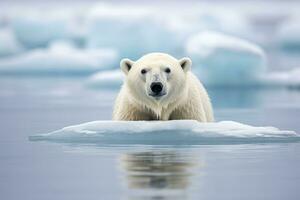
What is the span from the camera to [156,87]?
8883 mm

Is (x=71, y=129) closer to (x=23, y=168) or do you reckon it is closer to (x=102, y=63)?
(x=23, y=168)

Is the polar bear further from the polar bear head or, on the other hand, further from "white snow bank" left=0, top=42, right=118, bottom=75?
"white snow bank" left=0, top=42, right=118, bottom=75

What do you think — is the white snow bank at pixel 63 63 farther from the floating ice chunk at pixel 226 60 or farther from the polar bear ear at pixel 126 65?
the polar bear ear at pixel 126 65

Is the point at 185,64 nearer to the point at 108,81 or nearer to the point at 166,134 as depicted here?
the point at 166,134

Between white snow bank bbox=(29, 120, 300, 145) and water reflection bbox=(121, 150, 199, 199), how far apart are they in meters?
0.41

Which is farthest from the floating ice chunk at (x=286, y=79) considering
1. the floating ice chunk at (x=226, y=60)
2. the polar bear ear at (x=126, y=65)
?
the polar bear ear at (x=126, y=65)

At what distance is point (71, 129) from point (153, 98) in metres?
0.91

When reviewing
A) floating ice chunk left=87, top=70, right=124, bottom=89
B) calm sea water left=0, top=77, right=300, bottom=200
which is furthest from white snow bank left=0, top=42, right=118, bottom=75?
calm sea water left=0, top=77, right=300, bottom=200

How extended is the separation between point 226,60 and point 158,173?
1631cm

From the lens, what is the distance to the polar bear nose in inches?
350

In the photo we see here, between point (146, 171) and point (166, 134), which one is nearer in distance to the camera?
point (146, 171)

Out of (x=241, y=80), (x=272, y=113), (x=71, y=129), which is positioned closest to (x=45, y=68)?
(x=241, y=80)

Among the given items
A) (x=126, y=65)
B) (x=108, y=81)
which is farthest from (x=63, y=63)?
(x=126, y=65)

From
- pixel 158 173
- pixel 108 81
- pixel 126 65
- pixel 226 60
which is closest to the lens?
pixel 158 173
